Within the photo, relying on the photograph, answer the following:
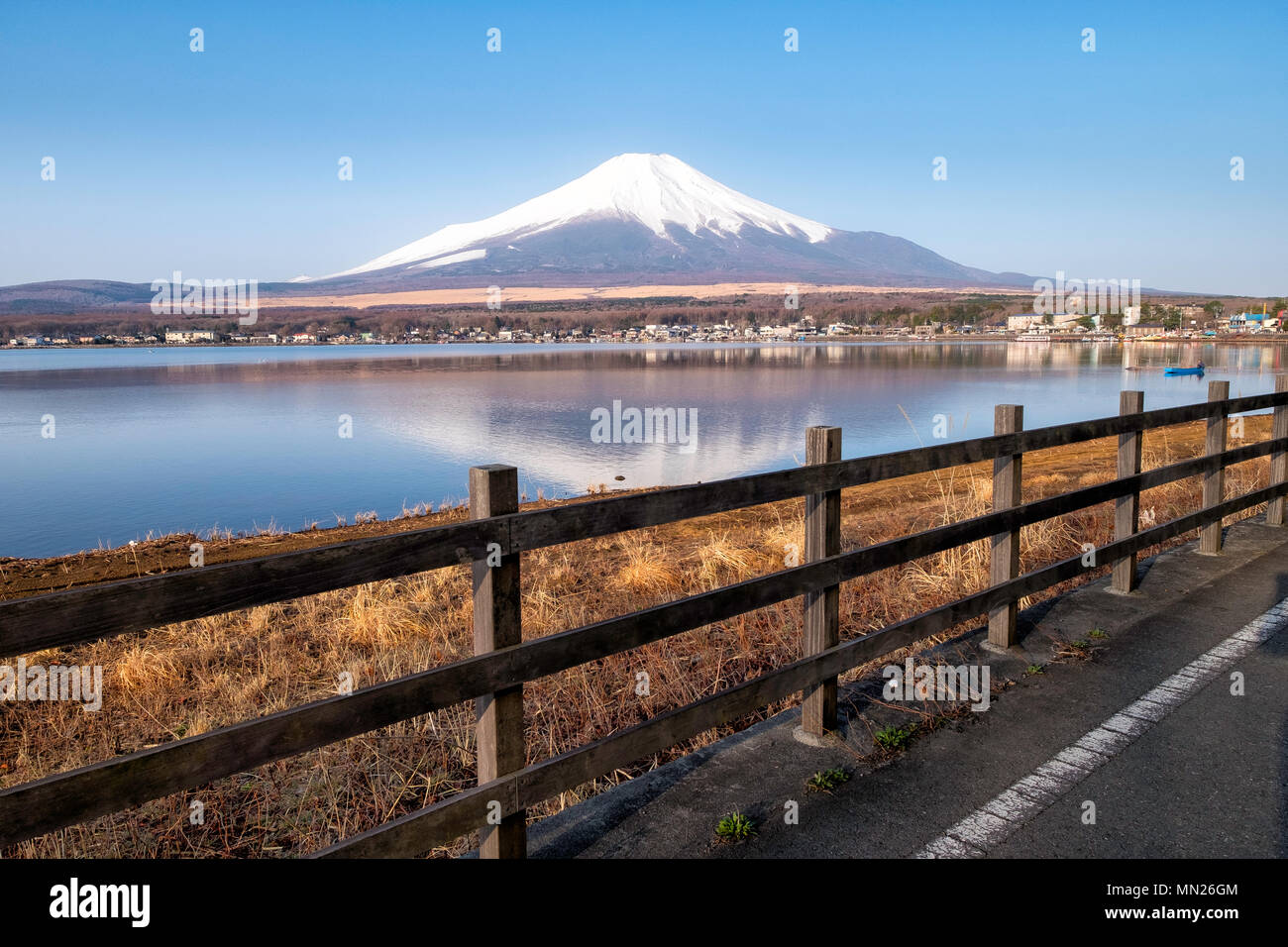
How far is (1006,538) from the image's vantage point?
5.86 m

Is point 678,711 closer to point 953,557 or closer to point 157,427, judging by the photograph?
point 953,557

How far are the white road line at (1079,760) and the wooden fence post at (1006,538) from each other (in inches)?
35.6

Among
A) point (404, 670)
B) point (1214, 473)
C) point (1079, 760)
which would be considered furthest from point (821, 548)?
point (1214, 473)

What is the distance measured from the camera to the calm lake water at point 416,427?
27219mm

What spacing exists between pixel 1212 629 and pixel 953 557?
2.54m

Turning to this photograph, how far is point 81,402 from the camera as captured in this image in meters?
61.2

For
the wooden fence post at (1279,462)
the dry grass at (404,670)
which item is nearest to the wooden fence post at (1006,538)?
the dry grass at (404,670)

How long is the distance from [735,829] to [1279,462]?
8.33 metres

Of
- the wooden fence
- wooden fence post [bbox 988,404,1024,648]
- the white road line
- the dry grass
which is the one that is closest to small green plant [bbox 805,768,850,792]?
the wooden fence

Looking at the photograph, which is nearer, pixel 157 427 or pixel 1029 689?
pixel 1029 689

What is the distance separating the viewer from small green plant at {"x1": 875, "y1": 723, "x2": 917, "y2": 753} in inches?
183

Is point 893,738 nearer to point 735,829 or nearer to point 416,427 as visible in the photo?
point 735,829
